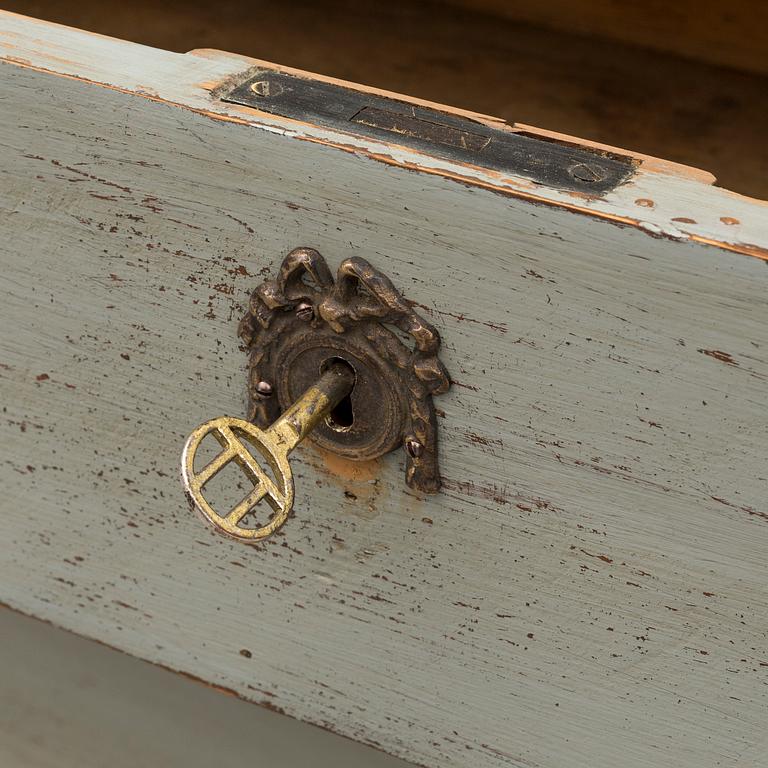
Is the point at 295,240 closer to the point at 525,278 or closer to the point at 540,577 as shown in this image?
the point at 525,278

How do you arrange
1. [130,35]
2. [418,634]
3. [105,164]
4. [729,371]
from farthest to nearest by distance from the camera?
1. [130,35]
2. [418,634]
3. [105,164]
4. [729,371]

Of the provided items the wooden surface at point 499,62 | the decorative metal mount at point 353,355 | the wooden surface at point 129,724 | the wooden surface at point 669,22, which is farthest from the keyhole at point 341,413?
the wooden surface at point 669,22

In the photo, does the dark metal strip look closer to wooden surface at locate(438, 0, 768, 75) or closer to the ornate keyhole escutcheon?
the ornate keyhole escutcheon

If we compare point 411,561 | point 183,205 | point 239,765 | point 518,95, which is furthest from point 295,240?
point 518,95

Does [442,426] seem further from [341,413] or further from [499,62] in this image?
[499,62]

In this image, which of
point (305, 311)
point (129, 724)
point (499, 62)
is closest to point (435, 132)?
point (305, 311)

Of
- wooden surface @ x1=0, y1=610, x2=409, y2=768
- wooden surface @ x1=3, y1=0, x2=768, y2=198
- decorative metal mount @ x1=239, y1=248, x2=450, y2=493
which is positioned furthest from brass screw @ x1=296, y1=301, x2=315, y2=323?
wooden surface @ x1=3, y1=0, x2=768, y2=198

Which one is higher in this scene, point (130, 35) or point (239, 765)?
point (130, 35)
